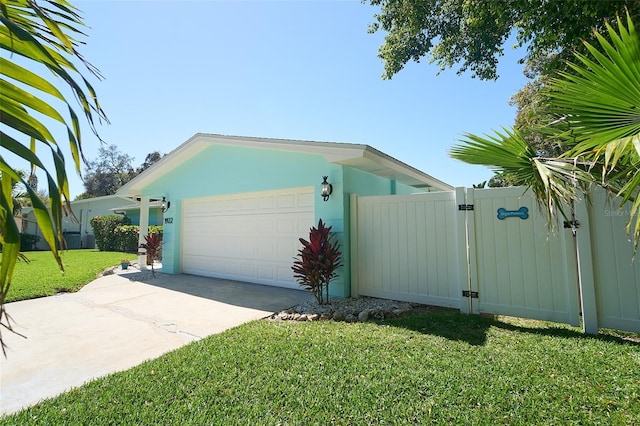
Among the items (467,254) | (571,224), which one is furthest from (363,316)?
(571,224)

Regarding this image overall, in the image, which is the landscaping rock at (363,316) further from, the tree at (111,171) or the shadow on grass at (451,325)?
the tree at (111,171)

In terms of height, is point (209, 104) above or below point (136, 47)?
above

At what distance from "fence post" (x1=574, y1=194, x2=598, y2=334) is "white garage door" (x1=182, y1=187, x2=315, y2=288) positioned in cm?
485

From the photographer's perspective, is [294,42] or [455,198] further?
[294,42]

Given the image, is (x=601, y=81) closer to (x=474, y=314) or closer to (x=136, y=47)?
(x=474, y=314)

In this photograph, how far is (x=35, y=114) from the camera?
1082mm

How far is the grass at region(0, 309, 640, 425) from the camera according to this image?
7.98ft

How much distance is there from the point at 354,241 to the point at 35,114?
5845mm

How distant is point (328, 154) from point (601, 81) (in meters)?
4.46

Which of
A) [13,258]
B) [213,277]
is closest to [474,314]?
[13,258]

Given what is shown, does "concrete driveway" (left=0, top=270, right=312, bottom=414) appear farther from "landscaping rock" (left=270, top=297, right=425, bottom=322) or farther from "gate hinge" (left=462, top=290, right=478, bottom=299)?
"gate hinge" (left=462, top=290, right=478, bottom=299)

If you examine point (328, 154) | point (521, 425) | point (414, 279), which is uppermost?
point (328, 154)

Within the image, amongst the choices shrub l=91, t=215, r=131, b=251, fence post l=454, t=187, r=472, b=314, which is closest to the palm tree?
fence post l=454, t=187, r=472, b=314

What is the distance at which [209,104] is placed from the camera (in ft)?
29.9
